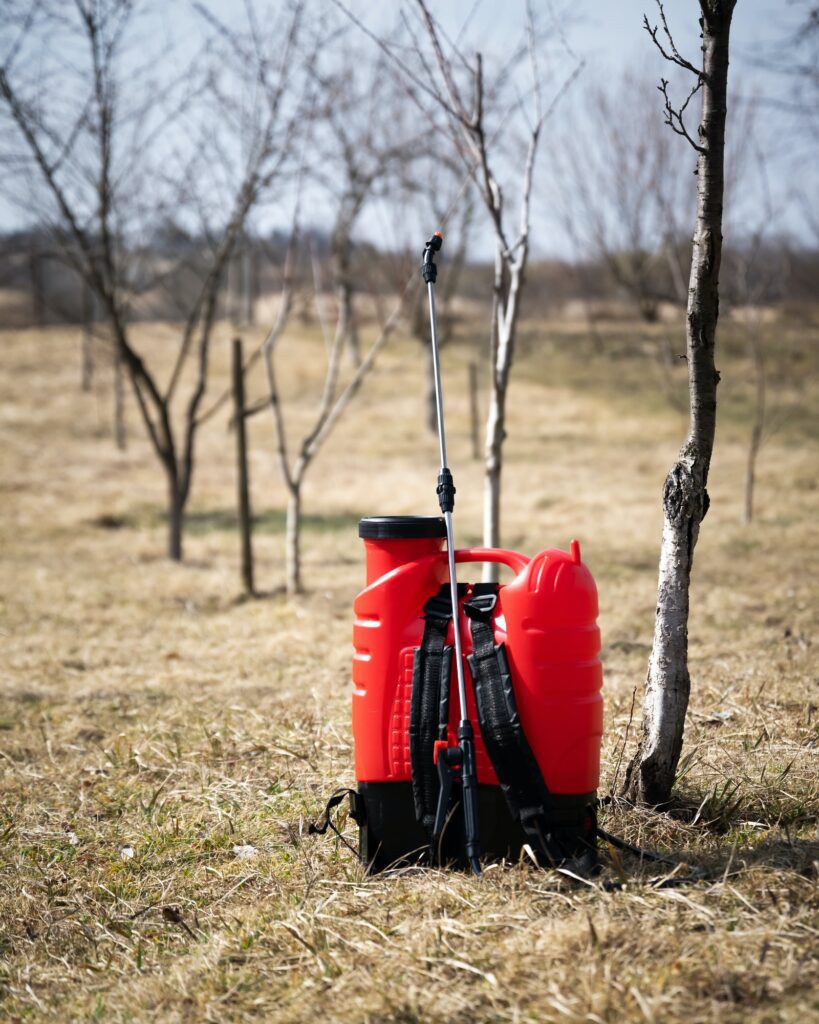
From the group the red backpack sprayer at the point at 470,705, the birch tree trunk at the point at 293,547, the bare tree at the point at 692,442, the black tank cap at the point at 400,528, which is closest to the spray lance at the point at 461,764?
the red backpack sprayer at the point at 470,705

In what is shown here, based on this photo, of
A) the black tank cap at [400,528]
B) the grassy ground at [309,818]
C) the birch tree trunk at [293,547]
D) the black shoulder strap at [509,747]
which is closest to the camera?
the grassy ground at [309,818]

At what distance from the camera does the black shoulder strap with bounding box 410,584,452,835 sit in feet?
9.18

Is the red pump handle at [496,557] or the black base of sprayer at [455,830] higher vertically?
the red pump handle at [496,557]

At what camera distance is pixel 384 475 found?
16.8 metres

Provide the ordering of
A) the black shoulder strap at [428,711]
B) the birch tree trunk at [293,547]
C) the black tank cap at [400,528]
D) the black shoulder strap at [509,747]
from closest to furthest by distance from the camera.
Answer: the black shoulder strap at [509,747] < the black shoulder strap at [428,711] < the black tank cap at [400,528] < the birch tree trunk at [293,547]

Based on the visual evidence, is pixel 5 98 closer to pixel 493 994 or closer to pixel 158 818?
pixel 158 818

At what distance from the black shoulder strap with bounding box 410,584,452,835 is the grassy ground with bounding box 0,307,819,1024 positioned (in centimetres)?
24

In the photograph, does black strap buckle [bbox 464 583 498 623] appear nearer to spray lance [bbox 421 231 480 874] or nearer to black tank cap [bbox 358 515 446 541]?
spray lance [bbox 421 231 480 874]

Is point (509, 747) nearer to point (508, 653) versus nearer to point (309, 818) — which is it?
point (508, 653)

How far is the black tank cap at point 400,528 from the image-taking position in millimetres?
2902

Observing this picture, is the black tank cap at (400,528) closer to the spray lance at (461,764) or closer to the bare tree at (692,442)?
the spray lance at (461,764)

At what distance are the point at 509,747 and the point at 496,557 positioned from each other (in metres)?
0.58

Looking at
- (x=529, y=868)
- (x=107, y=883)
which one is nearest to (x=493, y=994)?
(x=529, y=868)

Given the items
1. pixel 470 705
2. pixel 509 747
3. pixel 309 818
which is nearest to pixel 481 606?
pixel 470 705
